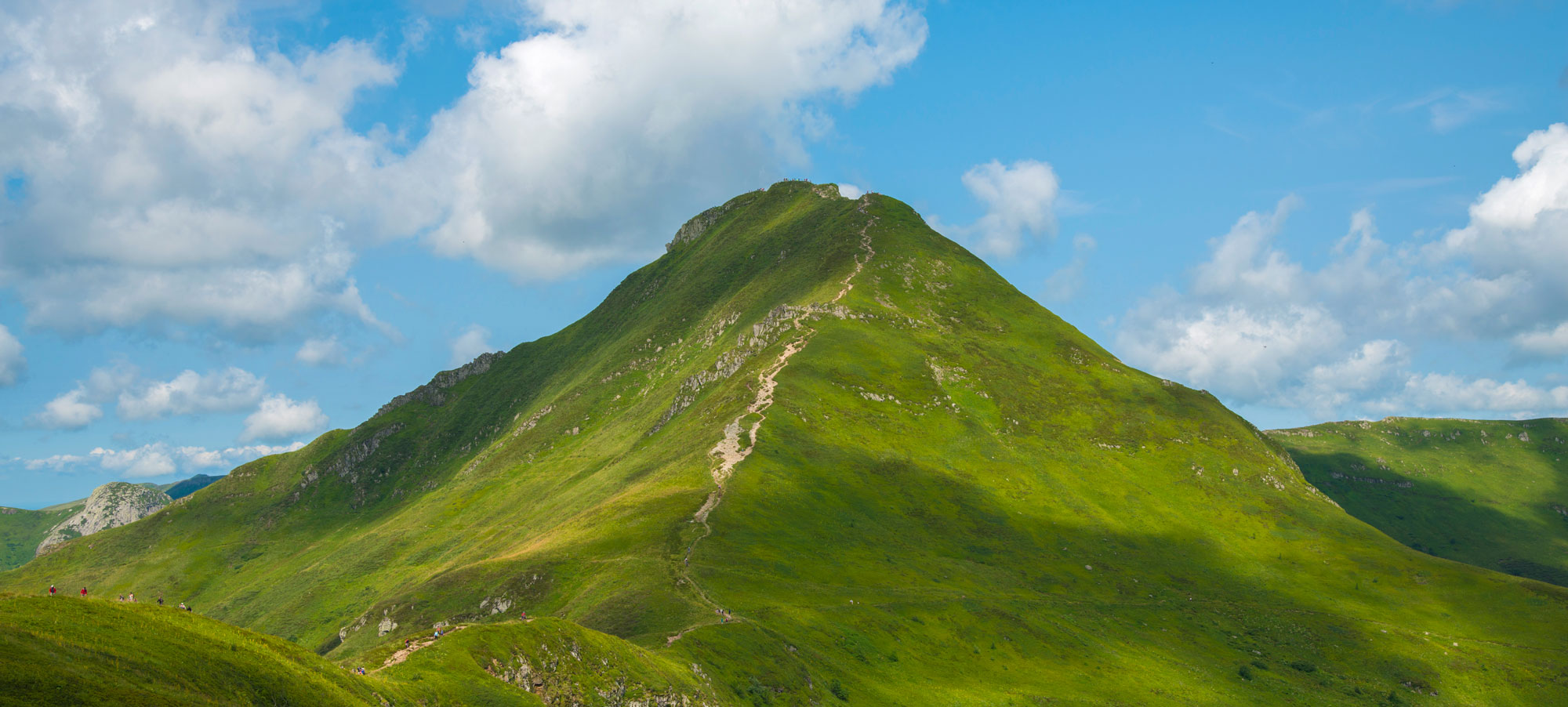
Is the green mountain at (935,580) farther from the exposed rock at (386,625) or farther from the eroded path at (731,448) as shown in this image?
the eroded path at (731,448)

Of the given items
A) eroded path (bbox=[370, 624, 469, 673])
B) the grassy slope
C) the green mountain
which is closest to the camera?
the grassy slope

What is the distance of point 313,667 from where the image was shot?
137 ft

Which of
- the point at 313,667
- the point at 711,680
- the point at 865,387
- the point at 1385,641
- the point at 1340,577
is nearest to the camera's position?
the point at 313,667

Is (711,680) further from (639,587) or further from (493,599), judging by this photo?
(493,599)

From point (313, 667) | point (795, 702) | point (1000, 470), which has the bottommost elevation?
point (795, 702)

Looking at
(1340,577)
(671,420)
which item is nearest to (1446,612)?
(1340,577)

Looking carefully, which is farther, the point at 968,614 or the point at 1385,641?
the point at 1385,641

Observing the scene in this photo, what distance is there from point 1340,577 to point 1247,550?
15.4m

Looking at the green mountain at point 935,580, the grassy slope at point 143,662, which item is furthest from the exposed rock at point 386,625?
the grassy slope at point 143,662

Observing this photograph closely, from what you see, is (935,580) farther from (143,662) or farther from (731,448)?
(143,662)

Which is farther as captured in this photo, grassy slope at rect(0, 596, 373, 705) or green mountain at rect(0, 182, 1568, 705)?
green mountain at rect(0, 182, 1568, 705)

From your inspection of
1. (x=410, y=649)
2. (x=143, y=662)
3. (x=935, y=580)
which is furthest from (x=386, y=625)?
(x=143, y=662)

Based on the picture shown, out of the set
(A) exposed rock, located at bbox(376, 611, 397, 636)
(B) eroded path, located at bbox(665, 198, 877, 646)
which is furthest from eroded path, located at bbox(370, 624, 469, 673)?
(A) exposed rock, located at bbox(376, 611, 397, 636)

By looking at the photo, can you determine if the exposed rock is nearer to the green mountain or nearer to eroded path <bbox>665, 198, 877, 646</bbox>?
the green mountain
